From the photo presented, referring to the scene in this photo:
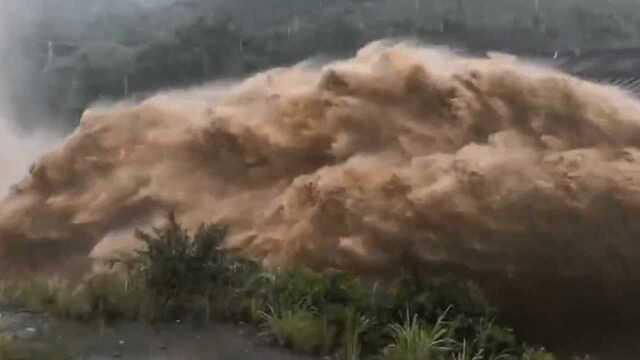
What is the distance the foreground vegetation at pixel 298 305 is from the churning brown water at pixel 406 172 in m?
0.33

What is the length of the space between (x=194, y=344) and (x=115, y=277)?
4.83 feet

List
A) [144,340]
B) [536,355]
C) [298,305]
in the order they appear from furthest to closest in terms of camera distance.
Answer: [298,305] → [144,340] → [536,355]

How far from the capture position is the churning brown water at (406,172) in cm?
752

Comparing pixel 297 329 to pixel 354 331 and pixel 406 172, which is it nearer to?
pixel 354 331

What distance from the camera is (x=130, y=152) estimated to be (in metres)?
9.62

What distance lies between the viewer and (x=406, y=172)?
7.95 meters

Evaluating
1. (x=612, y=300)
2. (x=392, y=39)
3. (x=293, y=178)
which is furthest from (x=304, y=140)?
(x=612, y=300)

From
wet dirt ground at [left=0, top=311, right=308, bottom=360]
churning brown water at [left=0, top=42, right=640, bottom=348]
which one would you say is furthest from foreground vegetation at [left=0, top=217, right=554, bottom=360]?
churning brown water at [left=0, top=42, right=640, bottom=348]

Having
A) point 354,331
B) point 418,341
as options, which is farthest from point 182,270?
point 418,341

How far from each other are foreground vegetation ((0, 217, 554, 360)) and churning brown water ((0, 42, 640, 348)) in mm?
327

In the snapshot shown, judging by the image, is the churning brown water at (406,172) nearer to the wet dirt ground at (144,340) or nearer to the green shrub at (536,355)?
the green shrub at (536,355)

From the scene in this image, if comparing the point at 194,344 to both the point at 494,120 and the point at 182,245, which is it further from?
the point at 494,120

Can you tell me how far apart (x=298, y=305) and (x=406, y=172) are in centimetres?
124

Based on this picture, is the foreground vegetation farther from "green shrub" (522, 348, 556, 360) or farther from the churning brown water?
the churning brown water
